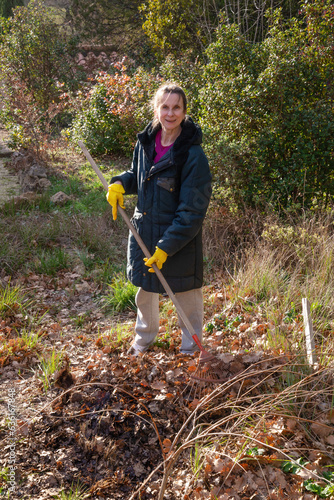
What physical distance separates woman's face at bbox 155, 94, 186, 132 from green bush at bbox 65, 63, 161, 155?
5.30m

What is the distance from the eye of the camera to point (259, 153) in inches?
202

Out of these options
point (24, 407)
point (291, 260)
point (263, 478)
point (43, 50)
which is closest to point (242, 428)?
point (263, 478)

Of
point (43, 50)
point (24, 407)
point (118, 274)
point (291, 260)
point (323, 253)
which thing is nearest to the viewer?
point (24, 407)

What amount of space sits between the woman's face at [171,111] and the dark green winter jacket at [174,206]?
→ 74mm

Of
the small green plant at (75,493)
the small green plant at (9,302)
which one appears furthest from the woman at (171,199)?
the small green plant at (9,302)

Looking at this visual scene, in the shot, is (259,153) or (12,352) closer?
(12,352)

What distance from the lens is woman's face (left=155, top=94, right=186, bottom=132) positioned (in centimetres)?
288

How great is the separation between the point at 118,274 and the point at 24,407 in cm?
208

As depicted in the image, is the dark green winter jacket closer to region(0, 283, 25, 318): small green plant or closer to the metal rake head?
the metal rake head

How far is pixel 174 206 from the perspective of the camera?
9.96ft

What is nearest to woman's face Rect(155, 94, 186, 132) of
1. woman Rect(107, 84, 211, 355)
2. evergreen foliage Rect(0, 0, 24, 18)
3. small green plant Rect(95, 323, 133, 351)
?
woman Rect(107, 84, 211, 355)

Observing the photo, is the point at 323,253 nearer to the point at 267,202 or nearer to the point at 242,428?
the point at 267,202

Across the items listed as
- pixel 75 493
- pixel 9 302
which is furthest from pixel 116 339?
pixel 75 493

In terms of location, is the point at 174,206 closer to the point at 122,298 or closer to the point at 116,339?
the point at 116,339
